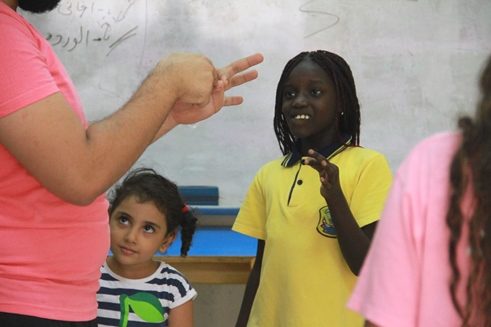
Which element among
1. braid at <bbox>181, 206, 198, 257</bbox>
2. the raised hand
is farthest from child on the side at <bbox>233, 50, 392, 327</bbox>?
the raised hand

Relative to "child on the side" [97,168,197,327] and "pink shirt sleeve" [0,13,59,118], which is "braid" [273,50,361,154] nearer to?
"child on the side" [97,168,197,327]

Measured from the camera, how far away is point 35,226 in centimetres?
117

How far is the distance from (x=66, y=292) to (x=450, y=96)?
6.87 ft

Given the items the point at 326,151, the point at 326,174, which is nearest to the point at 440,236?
the point at 326,174

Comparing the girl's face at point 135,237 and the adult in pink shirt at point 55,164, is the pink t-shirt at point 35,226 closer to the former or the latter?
the adult in pink shirt at point 55,164

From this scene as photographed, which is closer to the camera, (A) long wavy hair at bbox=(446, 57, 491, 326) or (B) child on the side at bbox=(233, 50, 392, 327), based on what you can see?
(A) long wavy hair at bbox=(446, 57, 491, 326)

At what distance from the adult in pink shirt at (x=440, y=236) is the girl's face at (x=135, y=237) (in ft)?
4.28

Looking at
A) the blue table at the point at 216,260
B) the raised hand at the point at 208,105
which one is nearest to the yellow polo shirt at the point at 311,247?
the blue table at the point at 216,260

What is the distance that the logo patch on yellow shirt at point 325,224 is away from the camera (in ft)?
6.09

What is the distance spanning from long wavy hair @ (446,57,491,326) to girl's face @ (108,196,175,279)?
4.48 ft

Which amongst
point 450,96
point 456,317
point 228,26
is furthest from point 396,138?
point 456,317

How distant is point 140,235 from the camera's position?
2.08 metres

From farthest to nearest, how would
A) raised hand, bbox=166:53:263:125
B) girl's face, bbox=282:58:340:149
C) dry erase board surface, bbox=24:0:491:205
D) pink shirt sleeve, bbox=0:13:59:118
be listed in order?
dry erase board surface, bbox=24:0:491:205 → girl's face, bbox=282:58:340:149 → raised hand, bbox=166:53:263:125 → pink shirt sleeve, bbox=0:13:59:118

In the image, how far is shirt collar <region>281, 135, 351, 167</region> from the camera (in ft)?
6.57
